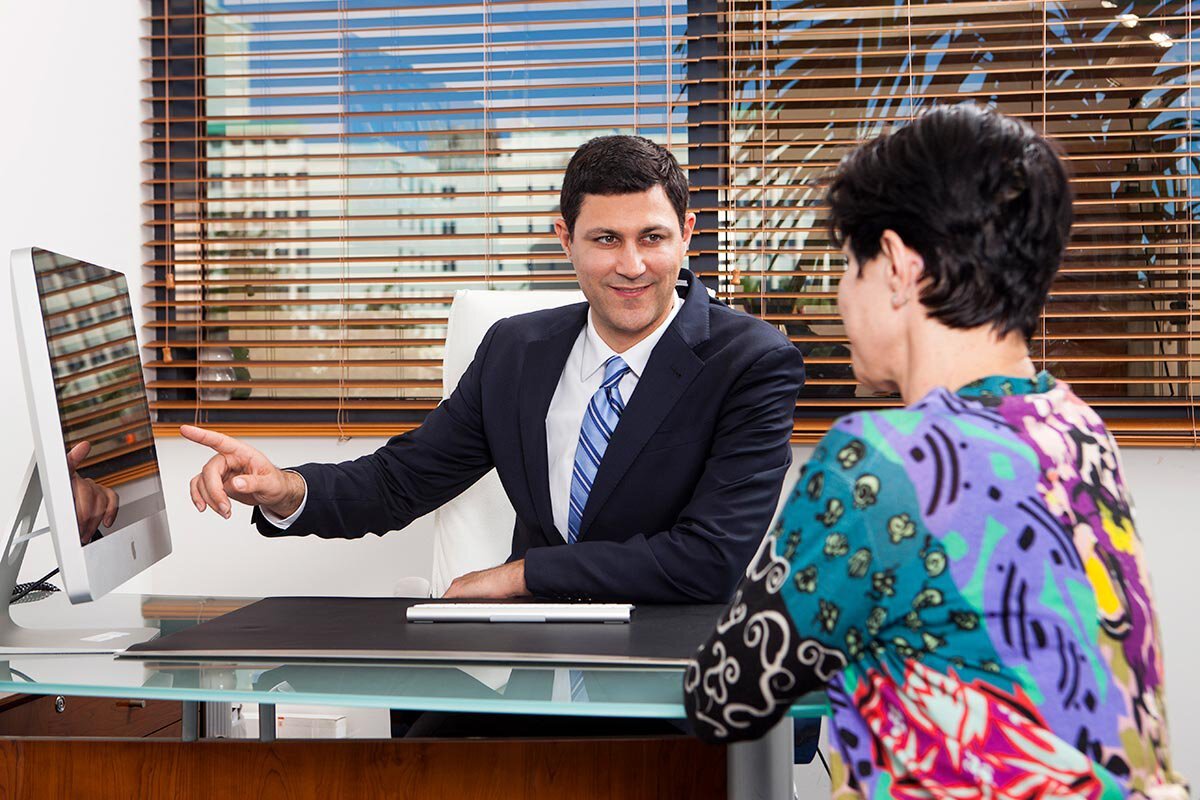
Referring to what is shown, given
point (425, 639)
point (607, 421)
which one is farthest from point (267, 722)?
point (607, 421)

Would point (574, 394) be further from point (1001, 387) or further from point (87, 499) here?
point (1001, 387)

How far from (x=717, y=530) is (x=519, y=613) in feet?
1.23

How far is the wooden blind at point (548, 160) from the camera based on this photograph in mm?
2518

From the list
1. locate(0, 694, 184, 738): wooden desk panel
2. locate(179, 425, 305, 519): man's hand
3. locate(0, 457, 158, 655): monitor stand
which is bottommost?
locate(0, 694, 184, 738): wooden desk panel

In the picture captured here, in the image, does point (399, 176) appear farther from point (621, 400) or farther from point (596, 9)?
point (621, 400)

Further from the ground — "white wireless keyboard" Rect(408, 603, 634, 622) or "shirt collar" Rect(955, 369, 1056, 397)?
"shirt collar" Rect(955, 369, 1056, 397)

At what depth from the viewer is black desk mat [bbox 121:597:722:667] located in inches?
44.8

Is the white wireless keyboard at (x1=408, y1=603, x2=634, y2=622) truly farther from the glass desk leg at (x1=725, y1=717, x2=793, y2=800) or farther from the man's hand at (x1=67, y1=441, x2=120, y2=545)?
the man's hand at (x1=67, y1=441, x2=120, y2=545)

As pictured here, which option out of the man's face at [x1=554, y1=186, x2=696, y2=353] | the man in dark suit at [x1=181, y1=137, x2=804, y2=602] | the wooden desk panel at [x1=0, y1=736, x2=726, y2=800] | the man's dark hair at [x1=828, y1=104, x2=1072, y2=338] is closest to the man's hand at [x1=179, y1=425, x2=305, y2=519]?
the man in dark suit at [x1=181, y1=137, x2=804, y2=602]

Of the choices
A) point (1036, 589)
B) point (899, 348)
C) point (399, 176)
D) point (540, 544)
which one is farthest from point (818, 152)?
point (1036, 589)

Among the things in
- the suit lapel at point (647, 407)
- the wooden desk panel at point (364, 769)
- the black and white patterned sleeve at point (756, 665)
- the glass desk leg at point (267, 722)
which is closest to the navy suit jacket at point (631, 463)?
the suit lapel at point (647, 407)

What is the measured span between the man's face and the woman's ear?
887 millimetres

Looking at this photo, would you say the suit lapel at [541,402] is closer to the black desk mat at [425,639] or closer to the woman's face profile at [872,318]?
the black desk mat at [425,639]

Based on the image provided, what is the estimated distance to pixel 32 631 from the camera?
1.43m
